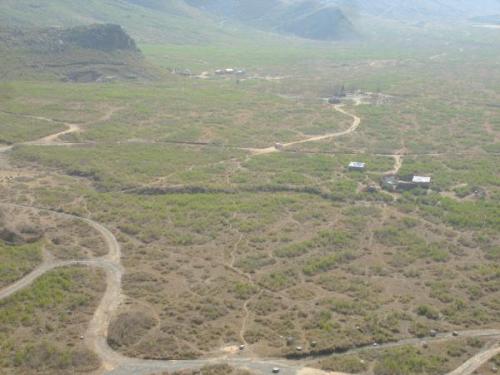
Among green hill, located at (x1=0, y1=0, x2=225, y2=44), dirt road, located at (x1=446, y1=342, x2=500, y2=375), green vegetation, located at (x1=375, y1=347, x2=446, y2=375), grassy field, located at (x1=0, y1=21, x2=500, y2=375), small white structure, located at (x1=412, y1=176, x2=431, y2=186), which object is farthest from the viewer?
green hill, located at (x1=0, y1=0, x2=225, y2=44)

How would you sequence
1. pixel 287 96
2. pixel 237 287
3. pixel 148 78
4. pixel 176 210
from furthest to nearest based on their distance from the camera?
pixel 148 78, pixel 287 96, pixel 176 210, pixel 237 287

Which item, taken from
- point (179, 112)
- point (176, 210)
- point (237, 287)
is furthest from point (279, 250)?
point (179, 112)

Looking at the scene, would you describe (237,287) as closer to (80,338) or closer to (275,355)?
(275,355)

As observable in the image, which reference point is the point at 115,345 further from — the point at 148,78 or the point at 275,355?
the point at 148,78

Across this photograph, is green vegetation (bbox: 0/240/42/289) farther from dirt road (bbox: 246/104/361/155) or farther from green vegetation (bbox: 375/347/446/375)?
dirt road (bbox: 246/104/361/155)

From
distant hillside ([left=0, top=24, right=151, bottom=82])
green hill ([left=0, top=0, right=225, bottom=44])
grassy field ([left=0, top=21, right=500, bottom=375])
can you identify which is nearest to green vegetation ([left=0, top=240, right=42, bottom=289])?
grassy field ([left=0, top=21, right=500, bottom=375])

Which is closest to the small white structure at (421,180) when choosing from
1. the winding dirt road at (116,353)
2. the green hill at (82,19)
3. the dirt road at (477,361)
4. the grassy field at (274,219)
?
the grassy field at (274,219)

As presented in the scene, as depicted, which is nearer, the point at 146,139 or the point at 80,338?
the point at 80,338

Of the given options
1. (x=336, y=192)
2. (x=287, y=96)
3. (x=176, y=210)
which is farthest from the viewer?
(x=287, y=96)

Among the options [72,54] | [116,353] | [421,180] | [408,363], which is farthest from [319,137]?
[72,54]
